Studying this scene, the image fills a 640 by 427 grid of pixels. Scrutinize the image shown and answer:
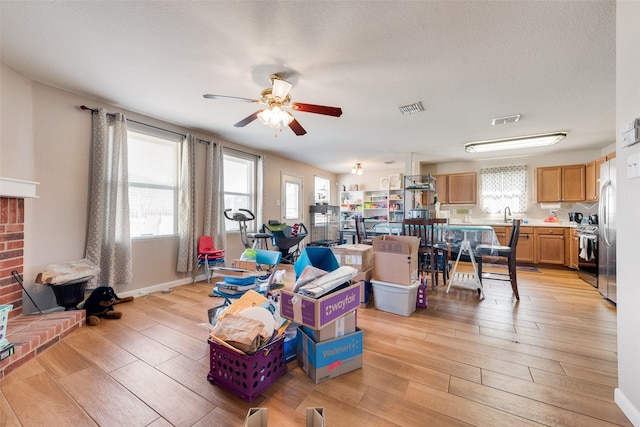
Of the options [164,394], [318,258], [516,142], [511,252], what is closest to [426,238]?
[511,252]

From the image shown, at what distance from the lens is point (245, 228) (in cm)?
421

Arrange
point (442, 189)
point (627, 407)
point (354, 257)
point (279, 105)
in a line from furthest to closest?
point (442, 189)
point (354, 257)
point (279, 105)
point (627, 407)

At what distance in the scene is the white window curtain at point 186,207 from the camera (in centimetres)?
355

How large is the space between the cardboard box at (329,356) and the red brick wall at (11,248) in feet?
8.44

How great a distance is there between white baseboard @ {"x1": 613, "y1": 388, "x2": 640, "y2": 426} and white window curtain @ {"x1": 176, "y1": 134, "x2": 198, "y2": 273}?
4178 mm

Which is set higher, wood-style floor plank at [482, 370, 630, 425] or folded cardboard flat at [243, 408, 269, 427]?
folded cardboard flat at [243, 408, 269, 427]

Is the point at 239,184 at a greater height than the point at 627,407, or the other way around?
the point at 239,184

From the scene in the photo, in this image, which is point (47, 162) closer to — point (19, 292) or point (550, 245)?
point (19, 292)

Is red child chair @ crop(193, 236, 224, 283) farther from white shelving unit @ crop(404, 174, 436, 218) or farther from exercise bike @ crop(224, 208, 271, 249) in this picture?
white shelving unit @ crop(404, 174, 436, 218)

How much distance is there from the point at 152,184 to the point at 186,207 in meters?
0.52

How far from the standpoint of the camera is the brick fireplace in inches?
72.4

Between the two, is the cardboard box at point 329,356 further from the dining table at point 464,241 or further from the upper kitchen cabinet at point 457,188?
the upper kitchen cabinet at point 457,188

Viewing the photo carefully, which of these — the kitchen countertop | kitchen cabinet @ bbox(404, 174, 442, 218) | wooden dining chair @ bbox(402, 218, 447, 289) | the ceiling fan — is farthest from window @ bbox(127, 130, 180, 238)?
the kitchen countertop

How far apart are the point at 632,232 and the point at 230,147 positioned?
458 cm
